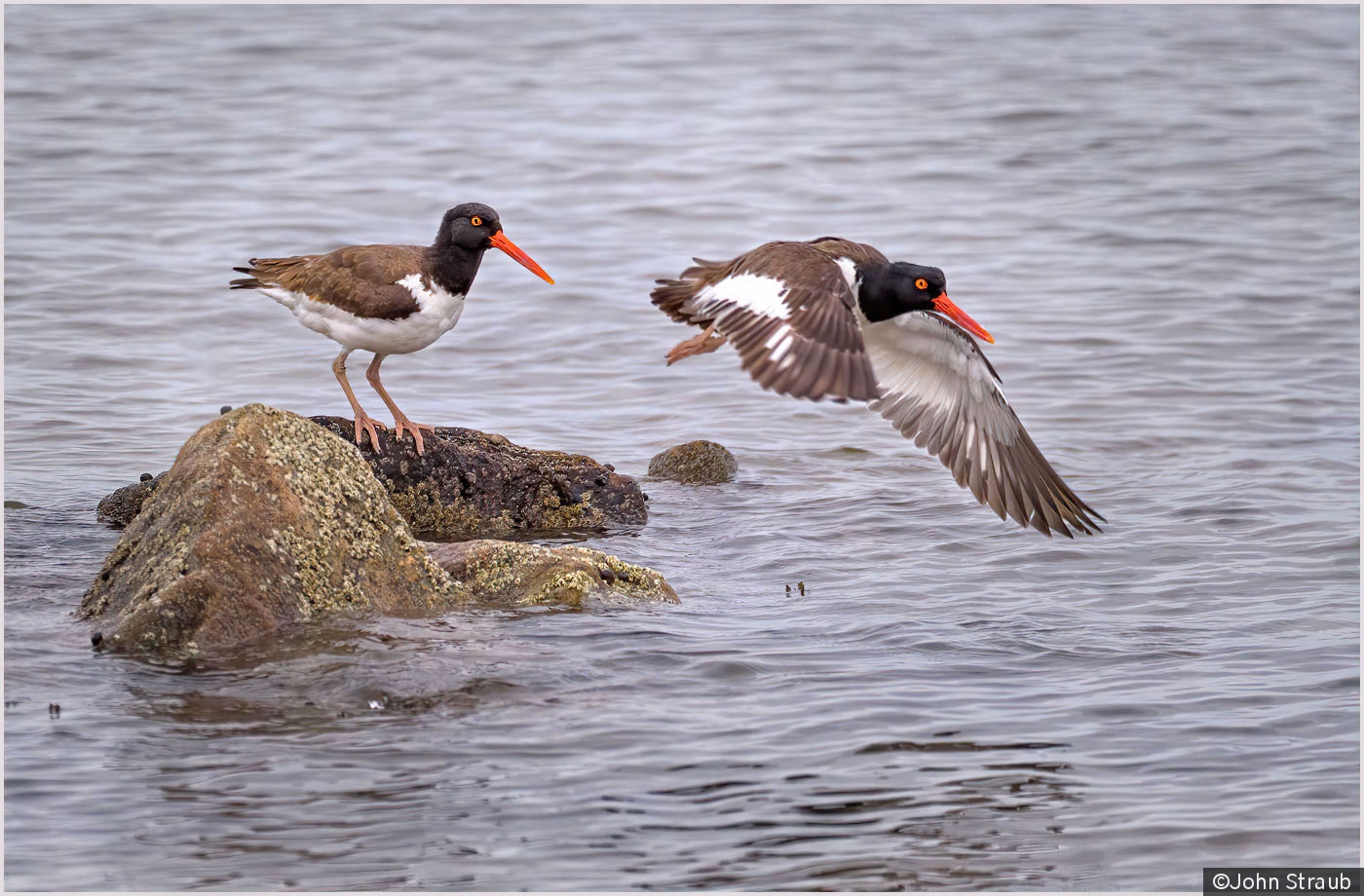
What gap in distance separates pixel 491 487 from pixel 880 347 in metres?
2.21

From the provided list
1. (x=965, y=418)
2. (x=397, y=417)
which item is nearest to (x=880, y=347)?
(x=965, y=418)

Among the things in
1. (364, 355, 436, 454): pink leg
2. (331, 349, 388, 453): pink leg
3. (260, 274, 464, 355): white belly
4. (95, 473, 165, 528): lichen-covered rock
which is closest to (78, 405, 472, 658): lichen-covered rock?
(260, 274, 464, 355): white belly

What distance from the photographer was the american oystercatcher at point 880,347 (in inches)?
253

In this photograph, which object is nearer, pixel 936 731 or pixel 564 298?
pixel 936 731

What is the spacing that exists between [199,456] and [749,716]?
2.43 meters

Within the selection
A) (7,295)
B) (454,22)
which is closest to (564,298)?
(7,295)

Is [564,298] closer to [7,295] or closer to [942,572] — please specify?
[7,295]

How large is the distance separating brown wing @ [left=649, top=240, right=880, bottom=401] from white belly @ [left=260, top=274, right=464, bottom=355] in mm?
1151

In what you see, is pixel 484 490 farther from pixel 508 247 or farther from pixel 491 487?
pixel 508 247

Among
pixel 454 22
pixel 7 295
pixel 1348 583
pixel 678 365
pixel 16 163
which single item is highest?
pixel 454 22

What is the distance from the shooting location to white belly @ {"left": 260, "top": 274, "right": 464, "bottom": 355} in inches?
275

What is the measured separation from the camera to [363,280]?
6.98 m

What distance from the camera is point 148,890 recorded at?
4.50m

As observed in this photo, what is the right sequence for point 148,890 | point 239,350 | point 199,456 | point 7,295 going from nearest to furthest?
point 148,890, point 199,456, point 239,350, point 7,295
